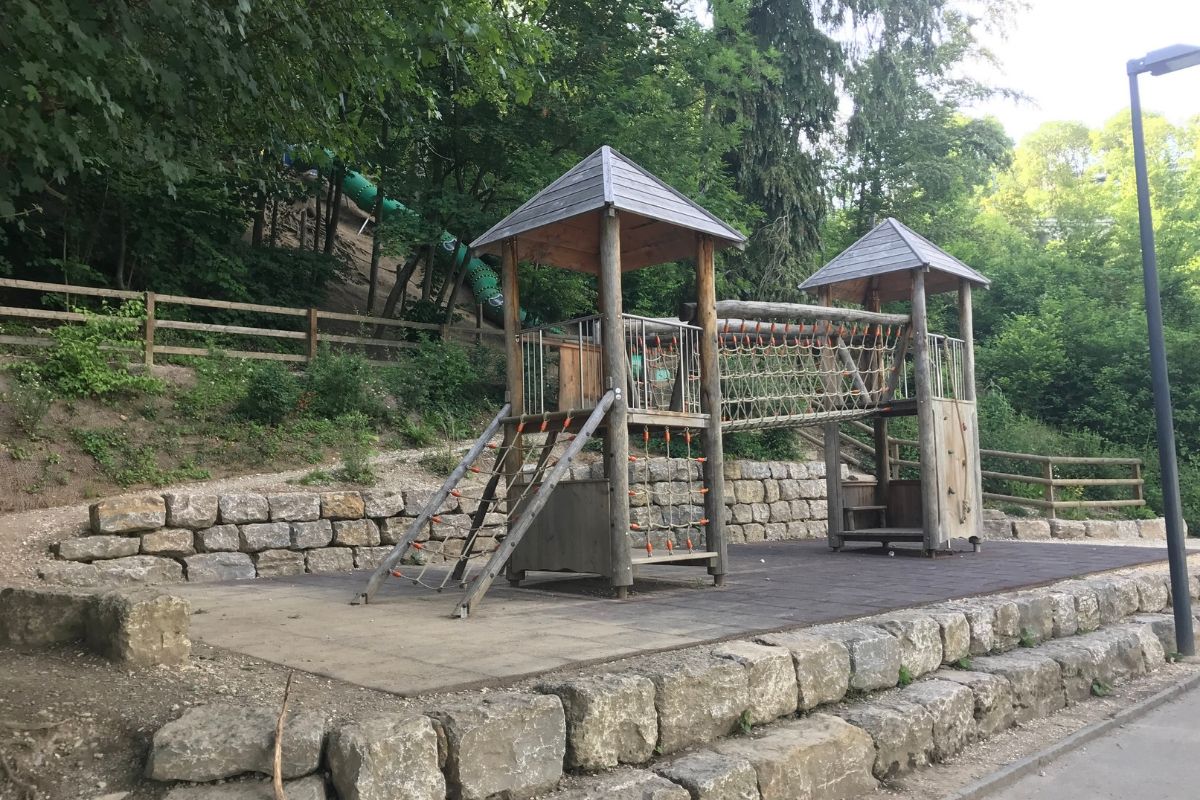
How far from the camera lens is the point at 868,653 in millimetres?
4855

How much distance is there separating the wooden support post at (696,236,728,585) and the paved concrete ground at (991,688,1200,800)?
307 cm

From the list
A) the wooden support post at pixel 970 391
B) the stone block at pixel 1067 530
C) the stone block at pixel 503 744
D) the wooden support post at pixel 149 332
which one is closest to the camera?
the stone block at pixel 503 744

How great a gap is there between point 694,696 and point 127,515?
633 centimetres

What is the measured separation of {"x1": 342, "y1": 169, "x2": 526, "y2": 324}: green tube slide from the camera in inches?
701

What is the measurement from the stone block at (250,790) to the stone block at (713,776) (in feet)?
4.66

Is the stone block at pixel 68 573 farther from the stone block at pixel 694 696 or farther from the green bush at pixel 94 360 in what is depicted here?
the stone block at pixel 694 696

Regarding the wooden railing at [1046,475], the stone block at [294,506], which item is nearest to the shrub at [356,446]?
the stone block at [294,506]

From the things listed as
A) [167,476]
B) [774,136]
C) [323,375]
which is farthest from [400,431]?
[774,136]

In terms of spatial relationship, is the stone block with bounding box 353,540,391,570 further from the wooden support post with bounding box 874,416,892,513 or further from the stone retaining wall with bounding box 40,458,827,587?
the wooden support post with bounding box 874,416,892,513

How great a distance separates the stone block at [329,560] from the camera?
9070 millimetres

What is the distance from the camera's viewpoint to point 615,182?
7180 millimetres

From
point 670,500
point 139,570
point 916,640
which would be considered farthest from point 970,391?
point 139,570

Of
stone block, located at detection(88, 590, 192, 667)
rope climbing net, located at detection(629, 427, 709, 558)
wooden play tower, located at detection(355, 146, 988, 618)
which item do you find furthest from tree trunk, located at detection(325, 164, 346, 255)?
stone block, located at detection(88, 590, 192, 667)

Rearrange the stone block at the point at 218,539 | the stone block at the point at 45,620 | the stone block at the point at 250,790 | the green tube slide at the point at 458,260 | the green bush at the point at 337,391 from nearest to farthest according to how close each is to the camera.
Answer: the stone block at the point at 250,790
the stone block at the point at 45,620
the stone block at the point at 218,539
the green bush at the point at 337,391
the green tube slide at the point at 458,260
